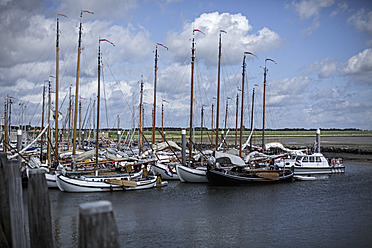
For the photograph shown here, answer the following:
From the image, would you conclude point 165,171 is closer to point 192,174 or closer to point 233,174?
point 192,174

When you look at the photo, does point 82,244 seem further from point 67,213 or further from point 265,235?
point 67,213

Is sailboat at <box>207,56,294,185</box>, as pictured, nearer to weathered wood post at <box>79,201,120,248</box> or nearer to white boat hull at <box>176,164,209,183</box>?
white boat hull at <box>176,164,209,183</box>

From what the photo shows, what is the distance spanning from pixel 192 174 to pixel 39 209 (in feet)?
112

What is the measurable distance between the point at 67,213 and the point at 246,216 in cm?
1223

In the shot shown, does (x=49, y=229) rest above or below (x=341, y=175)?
above

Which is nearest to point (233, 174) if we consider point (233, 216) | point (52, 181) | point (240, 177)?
point (240, 177)

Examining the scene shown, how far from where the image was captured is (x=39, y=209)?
7098 millimetres

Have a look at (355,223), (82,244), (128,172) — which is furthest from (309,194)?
(82,244)

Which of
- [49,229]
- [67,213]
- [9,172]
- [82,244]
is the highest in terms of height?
[9,172]

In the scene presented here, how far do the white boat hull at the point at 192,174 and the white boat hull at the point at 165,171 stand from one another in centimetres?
278

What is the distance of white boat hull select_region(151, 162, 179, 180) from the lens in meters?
43.9

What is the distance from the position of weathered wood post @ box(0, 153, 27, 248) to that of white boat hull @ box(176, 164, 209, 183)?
32.6 metres

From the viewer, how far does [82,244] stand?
14.6ft

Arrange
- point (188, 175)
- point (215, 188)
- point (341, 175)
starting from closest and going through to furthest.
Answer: point (215, 188), point (188, 175), point (341, 175)
